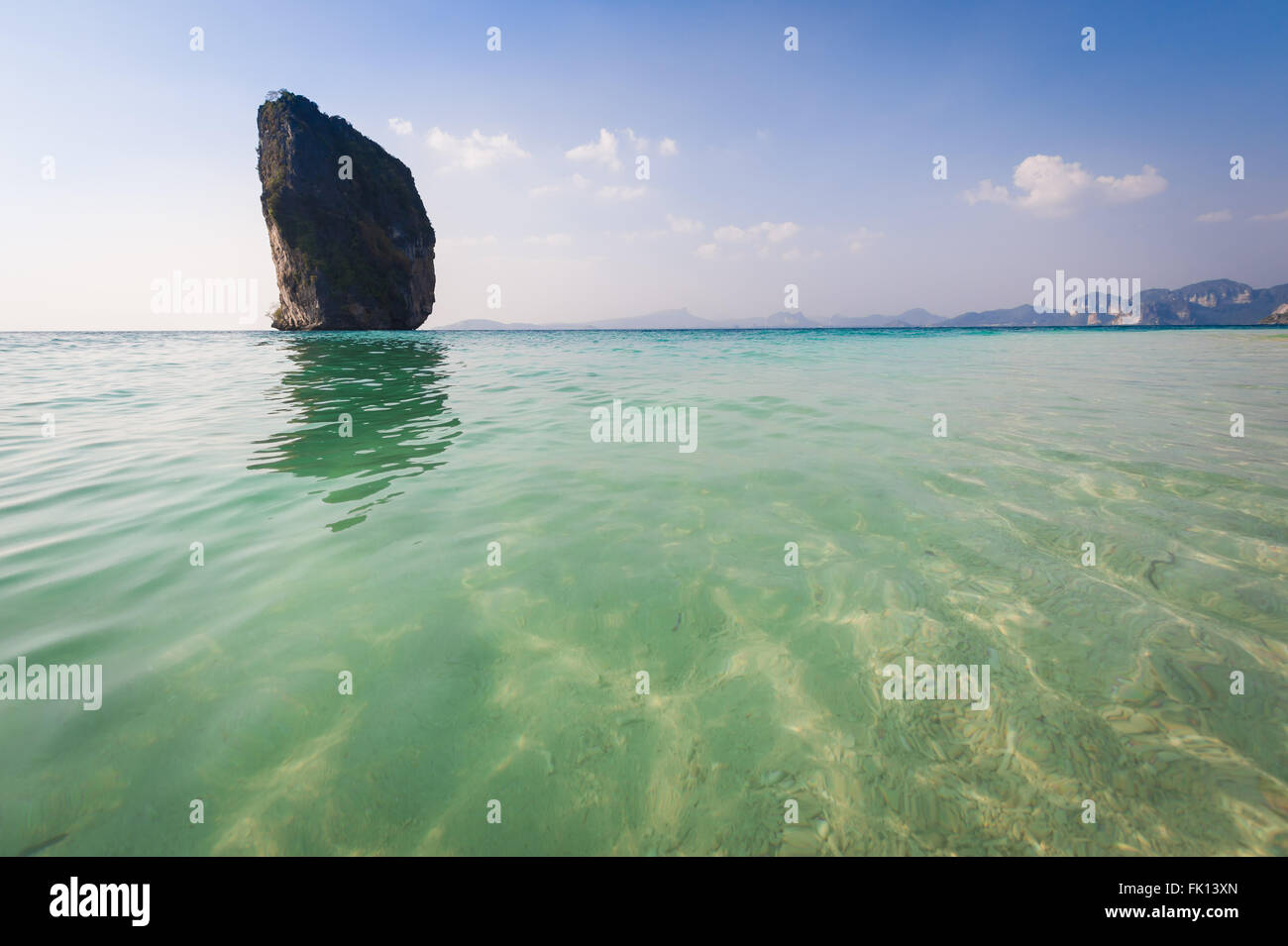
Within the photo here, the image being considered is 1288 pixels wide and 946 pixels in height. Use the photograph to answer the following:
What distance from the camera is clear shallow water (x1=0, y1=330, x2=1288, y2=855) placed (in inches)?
76.0

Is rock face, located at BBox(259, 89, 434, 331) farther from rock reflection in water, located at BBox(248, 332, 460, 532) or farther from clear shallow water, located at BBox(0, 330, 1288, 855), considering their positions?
clear shallow water, located at BBox(0, 330, 1288, 855)

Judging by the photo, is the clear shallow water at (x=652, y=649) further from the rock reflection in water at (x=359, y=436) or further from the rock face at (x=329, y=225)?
the rock face at (x=329, y=225)

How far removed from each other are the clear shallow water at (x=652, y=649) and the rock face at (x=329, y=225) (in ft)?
247

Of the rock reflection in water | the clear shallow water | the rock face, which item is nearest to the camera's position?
the clear shallow water

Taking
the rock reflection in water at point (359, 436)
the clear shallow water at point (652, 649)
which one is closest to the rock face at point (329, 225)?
the rock reflection in water at point (359, 436)

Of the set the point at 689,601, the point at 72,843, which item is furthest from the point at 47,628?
the point at 689,601

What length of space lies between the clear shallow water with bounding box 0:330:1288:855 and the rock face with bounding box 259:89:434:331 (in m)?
75.4

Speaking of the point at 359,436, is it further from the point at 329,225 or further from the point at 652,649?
the point at 329,225

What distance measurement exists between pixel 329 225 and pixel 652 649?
8764cm

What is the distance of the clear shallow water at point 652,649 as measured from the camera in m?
1.93

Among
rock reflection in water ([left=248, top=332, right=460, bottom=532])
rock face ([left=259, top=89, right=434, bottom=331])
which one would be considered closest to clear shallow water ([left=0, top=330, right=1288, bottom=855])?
rock reflection in water ([left=248, top=332, right=460, bottom=532])

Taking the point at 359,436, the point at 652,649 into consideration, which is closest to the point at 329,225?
the point at 359,436

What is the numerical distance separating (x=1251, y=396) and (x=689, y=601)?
14.4 metres
